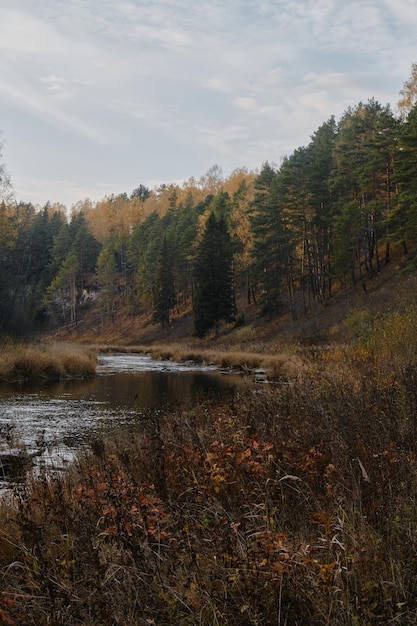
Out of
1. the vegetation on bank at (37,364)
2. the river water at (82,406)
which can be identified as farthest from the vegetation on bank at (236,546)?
the vegetation on bank at (37,364)

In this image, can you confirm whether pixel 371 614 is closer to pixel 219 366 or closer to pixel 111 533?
pixel 111 533

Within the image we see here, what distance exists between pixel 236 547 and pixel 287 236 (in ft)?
147

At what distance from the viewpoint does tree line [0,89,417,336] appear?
122 ft

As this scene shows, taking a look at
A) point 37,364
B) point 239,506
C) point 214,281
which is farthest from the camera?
point 214,281

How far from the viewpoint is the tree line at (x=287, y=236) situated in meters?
37.1

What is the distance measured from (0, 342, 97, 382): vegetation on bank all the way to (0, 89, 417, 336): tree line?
499 centimetres

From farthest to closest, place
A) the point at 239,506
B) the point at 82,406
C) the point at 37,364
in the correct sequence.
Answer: the point at 37,364, the point at 82,406, the point at 239,506

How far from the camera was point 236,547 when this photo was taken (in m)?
2.97

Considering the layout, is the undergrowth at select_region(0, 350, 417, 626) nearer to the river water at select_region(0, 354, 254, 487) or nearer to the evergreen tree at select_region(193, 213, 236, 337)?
the river water at select_region(0, 354, 254, 487)

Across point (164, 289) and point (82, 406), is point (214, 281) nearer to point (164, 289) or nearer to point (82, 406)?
point (164, 289)

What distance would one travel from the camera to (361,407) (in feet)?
20.5

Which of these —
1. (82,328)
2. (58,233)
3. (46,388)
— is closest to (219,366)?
(46,388)

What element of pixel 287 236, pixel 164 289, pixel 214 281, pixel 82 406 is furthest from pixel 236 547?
pixel 164 289

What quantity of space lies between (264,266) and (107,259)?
44216mm
